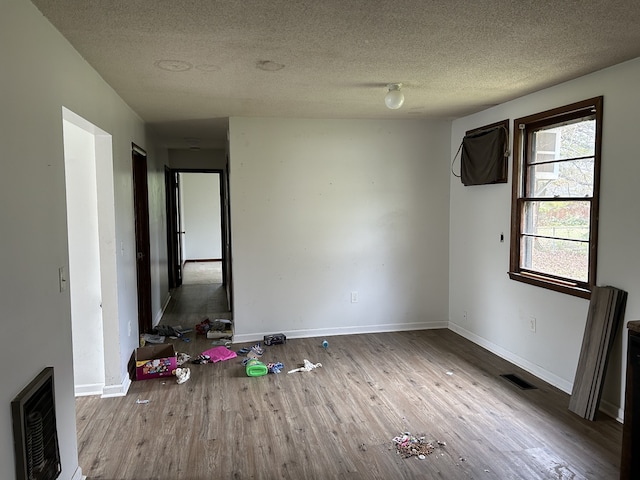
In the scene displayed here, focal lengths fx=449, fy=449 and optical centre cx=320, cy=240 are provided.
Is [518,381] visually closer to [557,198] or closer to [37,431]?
[557,198]

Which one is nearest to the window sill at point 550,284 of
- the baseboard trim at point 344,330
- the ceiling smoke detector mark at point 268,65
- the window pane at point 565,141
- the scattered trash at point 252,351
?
the window pane at point 565,141

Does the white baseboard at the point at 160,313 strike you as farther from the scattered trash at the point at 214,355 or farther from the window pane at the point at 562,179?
the window pane at the point at 562,179

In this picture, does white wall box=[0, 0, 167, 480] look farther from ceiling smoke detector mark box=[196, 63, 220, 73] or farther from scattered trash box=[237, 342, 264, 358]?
scattered trash box=[237, 342, 264, 358]

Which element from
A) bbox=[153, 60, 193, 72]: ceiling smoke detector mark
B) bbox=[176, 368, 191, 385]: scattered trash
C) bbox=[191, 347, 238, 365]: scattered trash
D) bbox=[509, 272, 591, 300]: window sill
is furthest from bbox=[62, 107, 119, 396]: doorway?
bbox=[509, 272, 591, 300]: window sill

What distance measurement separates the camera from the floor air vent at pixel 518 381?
11.7 ft

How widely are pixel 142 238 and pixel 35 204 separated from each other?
2890 millimetres

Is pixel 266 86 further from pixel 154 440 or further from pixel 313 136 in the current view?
pixel 154 440

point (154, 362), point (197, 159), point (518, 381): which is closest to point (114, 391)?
point (154, 362)

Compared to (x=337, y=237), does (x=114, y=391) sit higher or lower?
lower

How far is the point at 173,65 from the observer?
111 inches

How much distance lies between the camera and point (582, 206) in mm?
3346

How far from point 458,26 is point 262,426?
266 cm

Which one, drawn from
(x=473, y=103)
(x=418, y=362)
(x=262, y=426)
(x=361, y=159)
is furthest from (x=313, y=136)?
(x=262, y=426)

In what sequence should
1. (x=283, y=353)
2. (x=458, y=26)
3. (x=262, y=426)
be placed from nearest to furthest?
(x=458, y=26), (x=262, y=426), (x=283, y=353)
